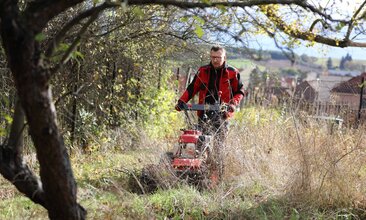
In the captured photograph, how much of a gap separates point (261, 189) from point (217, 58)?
164 cm

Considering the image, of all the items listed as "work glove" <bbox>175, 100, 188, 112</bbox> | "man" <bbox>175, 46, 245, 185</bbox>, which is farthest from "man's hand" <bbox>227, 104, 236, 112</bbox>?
"work glove" <bbox>175, 100, 188, 112</bbox>

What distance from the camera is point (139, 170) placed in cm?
671

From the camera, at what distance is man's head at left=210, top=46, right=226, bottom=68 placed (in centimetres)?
645

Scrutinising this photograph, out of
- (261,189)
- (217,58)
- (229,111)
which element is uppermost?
(217,58)

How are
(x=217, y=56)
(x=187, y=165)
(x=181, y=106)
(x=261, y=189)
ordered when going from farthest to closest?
(x=217, y=56)
(x=181, y=106)
(x=187, y=165)
(x=261, y=189)

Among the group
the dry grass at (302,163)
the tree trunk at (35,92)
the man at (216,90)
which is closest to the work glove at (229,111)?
the man at (216,90)

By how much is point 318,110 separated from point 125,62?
3406mm

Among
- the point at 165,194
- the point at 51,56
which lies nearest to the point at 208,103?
the point at 165,194

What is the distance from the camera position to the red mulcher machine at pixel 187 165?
19.0 feet

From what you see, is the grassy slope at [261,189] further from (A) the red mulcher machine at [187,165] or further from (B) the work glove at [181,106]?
(B) the work glove at [181,106]

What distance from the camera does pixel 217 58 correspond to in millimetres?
6520

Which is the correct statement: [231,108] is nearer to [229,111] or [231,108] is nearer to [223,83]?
[229,111]

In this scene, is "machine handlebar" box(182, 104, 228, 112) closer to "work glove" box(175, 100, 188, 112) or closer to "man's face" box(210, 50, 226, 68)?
"work glove" box(175, 100, 188, 112)

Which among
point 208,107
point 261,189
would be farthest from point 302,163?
point 208,107
